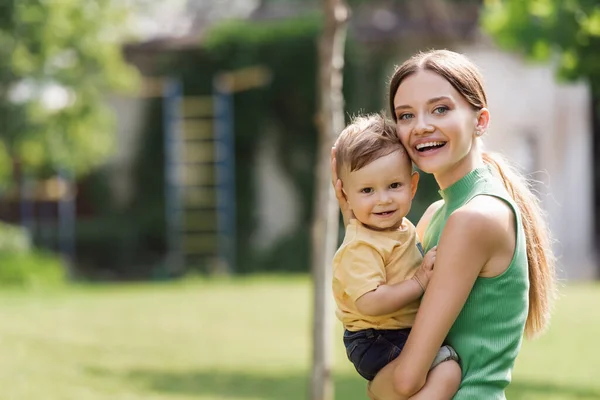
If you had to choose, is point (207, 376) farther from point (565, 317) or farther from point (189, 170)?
point (189, 170)

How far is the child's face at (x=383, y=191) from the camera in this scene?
8.39ft

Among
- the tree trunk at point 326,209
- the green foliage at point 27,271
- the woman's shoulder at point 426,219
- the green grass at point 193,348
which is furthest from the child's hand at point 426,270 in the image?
the green foliage at point 27,271

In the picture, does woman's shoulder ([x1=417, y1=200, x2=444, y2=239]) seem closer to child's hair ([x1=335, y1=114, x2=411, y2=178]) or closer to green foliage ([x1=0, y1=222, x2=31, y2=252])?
child's hair ([x1=335, y1=114, x2=411, y2=178])

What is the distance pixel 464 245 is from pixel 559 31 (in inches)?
210

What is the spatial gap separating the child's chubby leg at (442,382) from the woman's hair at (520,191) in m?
0.33

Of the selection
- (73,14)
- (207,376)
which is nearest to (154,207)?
(73,14)

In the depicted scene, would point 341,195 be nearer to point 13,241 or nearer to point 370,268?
point 370,268

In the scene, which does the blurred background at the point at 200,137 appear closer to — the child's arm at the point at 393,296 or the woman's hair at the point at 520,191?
the woman's hair at the point at 520,191

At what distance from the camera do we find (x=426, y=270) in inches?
99.1

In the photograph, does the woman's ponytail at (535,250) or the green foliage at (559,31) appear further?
the green foliage at (559,31)

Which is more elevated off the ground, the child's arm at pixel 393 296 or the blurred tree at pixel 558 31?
the blurred tree at pixel 558 31

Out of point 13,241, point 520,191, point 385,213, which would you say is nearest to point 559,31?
point 520,191

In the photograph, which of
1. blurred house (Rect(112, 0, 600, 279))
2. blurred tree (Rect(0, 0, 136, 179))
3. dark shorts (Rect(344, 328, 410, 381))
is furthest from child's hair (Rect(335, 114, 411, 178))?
blurred house (Rect(112, 0, 600, 279))

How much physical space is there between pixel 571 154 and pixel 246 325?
365 inches
